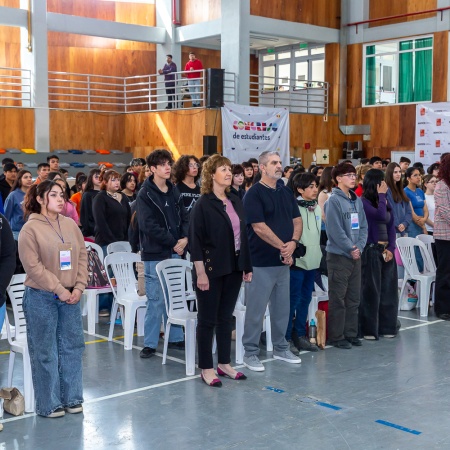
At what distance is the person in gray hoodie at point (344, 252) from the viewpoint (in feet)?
20.9

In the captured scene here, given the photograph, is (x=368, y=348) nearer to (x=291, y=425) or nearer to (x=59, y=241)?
(x=291, y=425)

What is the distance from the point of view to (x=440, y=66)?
715 inches

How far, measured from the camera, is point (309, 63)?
21234 mm

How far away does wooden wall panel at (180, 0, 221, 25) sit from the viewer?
1941 cm

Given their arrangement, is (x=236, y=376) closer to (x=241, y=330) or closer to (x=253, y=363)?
(x=253, y=363)

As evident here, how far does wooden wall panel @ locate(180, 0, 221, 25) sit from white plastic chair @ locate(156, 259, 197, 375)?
46.6 ft

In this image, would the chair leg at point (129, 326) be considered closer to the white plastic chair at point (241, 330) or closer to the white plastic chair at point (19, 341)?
the white plastic chair at point (241, 330)

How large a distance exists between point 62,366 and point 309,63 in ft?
A: 58.4

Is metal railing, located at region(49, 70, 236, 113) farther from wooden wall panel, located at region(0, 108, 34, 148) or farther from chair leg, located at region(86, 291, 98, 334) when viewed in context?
chair leg, located at region(86, 291, 98, 334)

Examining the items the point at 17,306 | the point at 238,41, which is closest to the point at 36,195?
the point at 17,306

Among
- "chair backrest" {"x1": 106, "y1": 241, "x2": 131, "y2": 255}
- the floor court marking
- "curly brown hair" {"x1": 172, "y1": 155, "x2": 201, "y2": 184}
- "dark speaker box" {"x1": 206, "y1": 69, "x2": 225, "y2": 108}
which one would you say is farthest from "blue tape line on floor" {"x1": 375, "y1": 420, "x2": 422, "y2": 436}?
"dark speaker box" {"x1": 206, "y1": 69, "x2": 225, "y2": 108}

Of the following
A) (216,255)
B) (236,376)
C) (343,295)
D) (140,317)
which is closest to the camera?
(216,255)

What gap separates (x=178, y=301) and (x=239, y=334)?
60cm

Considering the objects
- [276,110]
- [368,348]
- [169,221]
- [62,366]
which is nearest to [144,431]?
[62,366]
